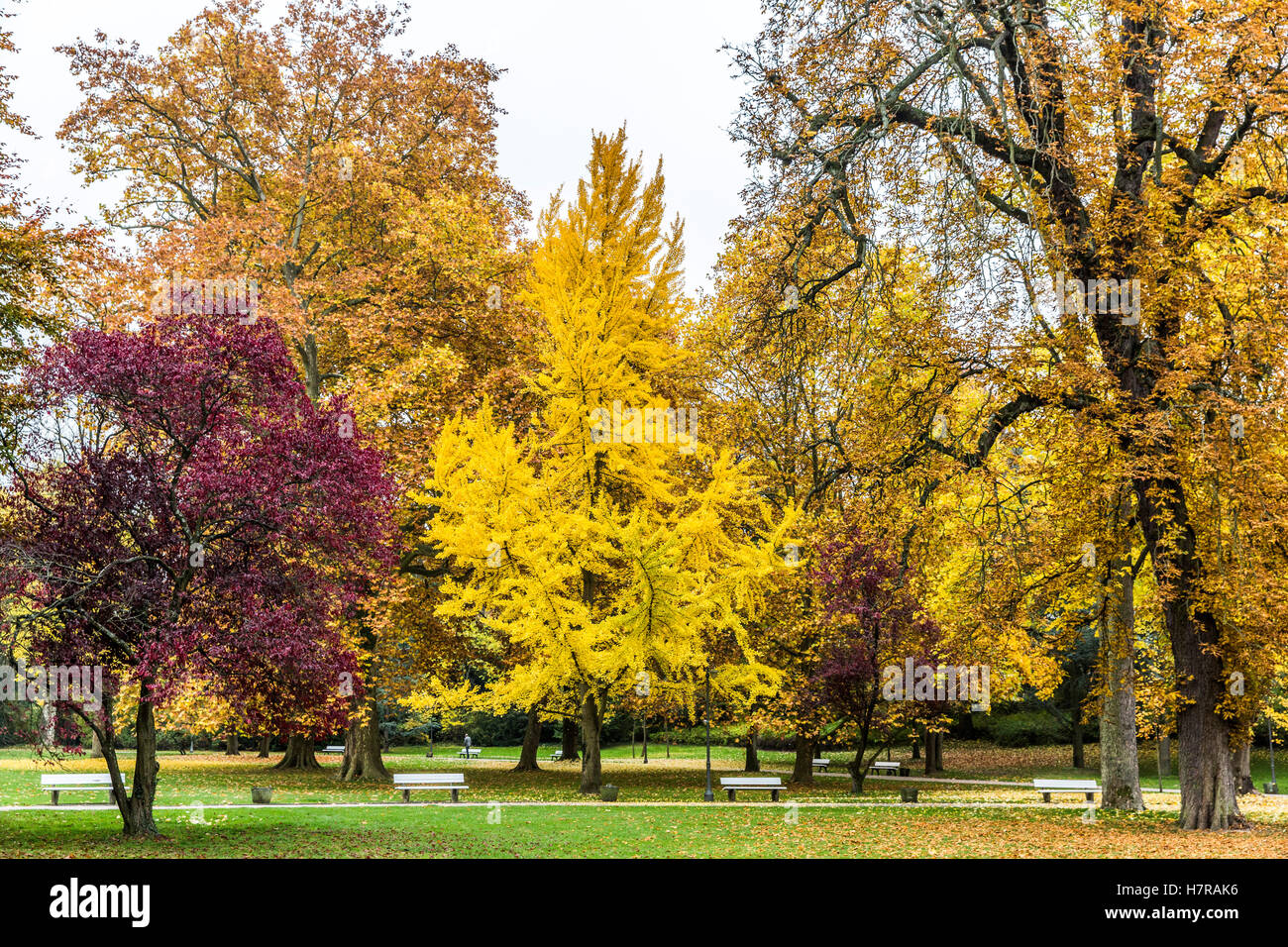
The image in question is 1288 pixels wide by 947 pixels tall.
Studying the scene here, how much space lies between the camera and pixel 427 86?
25.9 m

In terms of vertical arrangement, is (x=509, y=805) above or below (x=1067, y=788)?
above

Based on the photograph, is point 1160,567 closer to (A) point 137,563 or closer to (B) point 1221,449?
(B) point 1221,449

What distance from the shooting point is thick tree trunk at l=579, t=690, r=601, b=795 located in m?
21.0

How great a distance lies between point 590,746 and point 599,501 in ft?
18.1

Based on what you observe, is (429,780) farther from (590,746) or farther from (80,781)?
(80,781)

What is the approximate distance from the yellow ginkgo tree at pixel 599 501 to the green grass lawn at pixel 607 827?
9.37 feet

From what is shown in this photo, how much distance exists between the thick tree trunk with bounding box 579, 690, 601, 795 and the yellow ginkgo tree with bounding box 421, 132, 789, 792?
41mm

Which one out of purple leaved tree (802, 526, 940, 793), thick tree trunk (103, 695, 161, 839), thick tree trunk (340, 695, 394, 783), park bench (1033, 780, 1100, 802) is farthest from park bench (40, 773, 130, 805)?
park bench (1033, 780, 1100, 802)

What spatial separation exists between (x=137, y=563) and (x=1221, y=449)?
13.5 meters

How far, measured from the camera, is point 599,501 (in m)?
19.3

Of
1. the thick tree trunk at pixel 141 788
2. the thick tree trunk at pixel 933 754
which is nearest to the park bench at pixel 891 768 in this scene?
the thick tree trunk at pixel 933 754

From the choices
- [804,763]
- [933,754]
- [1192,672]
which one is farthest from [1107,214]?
[933,754]

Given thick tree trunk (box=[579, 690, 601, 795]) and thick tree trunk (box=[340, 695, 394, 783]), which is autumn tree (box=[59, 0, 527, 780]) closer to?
thick tree trunk (box=[340, 695, 394, 783])

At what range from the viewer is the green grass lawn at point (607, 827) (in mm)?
11953
